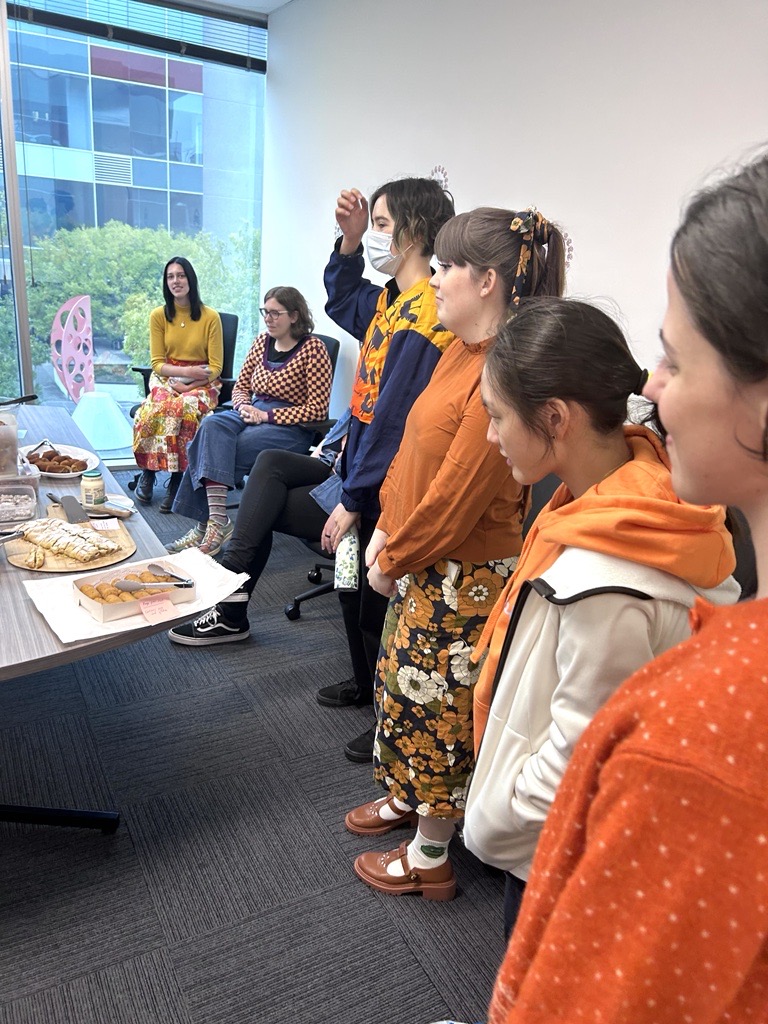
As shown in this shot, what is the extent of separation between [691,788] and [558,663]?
1.81ft

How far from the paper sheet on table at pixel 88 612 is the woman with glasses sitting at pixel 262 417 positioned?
154 centimetres

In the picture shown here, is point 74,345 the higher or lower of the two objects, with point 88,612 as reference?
higher

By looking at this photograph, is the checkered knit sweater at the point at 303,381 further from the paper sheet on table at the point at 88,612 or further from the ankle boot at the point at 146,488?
Result: the paper sheet on table at the point at 88,612

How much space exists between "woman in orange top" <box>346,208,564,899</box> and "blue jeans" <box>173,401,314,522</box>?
5.87 feet

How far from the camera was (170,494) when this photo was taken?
4164mm

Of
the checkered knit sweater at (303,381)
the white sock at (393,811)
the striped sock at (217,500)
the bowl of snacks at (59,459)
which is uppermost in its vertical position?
the checkered knit sweater at (303,381)

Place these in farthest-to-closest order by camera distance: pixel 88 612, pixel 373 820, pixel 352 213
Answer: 1. pixel 352 213
2. pixel 373 820
3. pixel 88 612

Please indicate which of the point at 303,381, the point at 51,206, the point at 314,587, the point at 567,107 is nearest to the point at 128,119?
the point at 51,206

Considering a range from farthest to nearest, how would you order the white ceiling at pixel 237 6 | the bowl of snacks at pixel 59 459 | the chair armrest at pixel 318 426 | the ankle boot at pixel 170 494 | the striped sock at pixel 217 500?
the white ceiling at pixel 237 6
the ankle boot at pixel 170 494
the chair armrest at pixel 318 426
the striped sock at pixel 217 500
the bowl of snacks at pixel 59 459

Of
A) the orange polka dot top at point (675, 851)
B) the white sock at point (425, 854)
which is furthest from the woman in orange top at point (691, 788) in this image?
the white sock at point (425, 854)

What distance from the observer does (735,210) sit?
0.47 m

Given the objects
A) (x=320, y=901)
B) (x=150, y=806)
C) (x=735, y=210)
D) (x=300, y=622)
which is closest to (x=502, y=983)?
(x=735, y=210)

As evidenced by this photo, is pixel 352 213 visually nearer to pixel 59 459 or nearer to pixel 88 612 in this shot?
pixel 59 459

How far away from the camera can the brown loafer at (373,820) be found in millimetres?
1906
